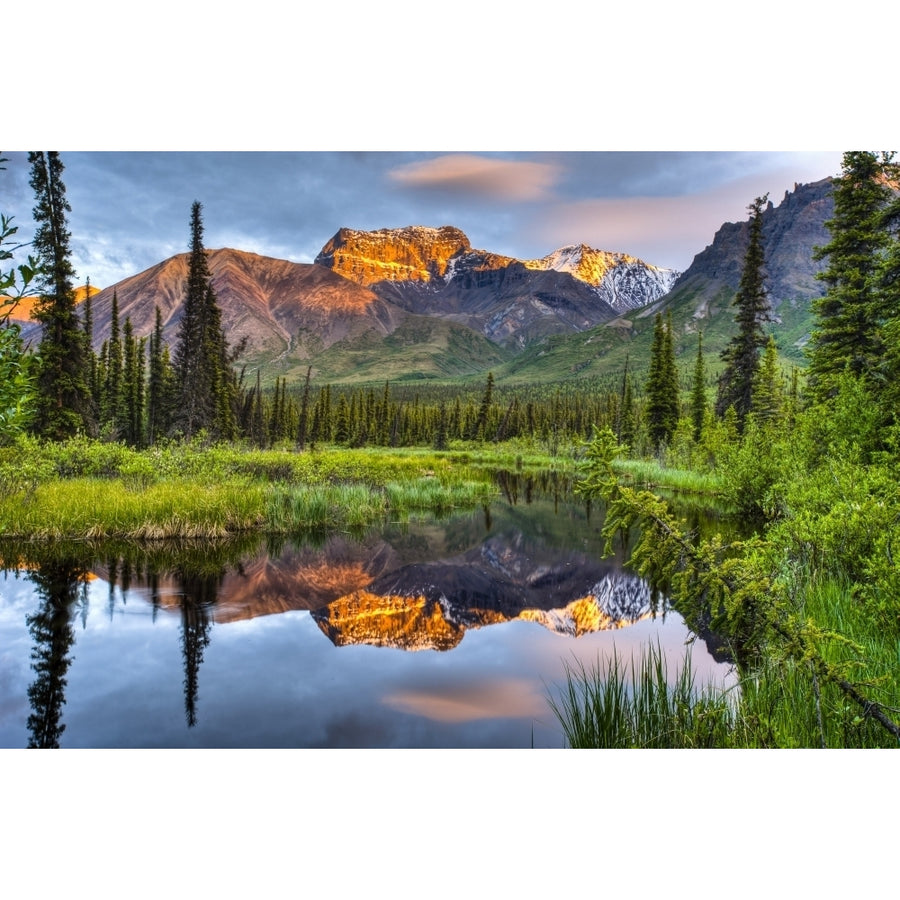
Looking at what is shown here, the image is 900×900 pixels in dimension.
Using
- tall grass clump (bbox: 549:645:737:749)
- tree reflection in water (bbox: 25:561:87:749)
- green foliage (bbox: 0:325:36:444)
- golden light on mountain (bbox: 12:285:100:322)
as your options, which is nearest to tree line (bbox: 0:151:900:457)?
green foliage (bbox: 0:325:36:444)

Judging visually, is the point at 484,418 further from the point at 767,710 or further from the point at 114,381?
the point at 767,710

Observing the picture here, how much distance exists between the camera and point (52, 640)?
25.8 ft

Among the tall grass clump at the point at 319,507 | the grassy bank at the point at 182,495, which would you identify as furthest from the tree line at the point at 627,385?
the tall grass clump at the point at 319,507

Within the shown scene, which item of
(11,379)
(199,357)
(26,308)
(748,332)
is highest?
(748,332)

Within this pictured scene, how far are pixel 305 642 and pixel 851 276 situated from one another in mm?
16907

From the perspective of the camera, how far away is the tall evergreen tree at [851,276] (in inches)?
625

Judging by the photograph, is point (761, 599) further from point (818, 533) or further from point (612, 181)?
point (612, 181)

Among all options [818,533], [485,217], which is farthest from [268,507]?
[818,533]

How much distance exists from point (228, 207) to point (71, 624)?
13632mm

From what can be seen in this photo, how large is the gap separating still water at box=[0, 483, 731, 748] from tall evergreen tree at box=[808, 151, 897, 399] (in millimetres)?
8814

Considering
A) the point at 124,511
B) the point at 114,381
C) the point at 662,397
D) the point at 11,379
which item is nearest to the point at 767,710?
the point at 11,379

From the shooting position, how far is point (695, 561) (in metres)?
3.83

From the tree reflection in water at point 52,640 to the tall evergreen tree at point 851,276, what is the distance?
16.2 m

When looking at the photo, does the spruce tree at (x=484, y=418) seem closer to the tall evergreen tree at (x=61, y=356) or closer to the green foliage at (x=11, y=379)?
the tall evergreen tree at (x=61, y=356)
